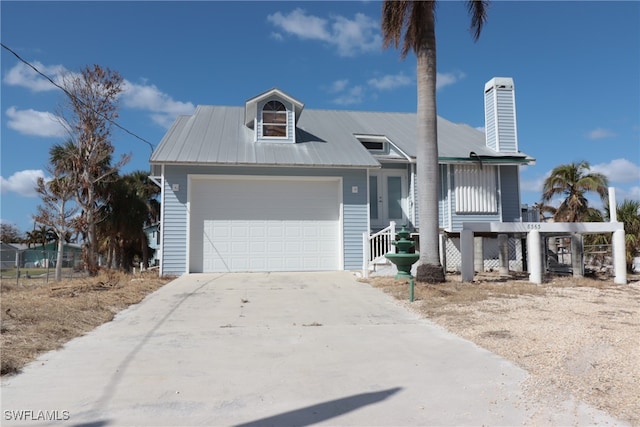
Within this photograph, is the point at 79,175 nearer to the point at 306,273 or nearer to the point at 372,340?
the point at 306,273

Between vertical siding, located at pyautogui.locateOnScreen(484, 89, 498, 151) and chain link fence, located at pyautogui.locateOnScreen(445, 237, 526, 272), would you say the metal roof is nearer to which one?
vertical siding, located at pyautogui.locateOnScreen(484, 89, 498, 151)

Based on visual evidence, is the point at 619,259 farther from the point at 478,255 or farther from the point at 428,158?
the point at 428,158

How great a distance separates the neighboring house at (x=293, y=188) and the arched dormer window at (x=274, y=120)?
0.03 meters

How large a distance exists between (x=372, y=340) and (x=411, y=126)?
48.8 feet

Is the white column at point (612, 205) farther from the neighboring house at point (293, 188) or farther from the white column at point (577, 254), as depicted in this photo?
the neighboring house at point (293, 188)

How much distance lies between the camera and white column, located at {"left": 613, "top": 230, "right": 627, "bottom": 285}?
13094 millimetres

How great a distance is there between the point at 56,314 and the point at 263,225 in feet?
25.0

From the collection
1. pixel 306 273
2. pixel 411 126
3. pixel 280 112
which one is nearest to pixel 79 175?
pixel 280 112

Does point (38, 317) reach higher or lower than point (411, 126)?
lower

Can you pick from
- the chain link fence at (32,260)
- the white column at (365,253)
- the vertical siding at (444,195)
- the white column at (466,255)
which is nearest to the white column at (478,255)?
the vertical siding at (444,195)

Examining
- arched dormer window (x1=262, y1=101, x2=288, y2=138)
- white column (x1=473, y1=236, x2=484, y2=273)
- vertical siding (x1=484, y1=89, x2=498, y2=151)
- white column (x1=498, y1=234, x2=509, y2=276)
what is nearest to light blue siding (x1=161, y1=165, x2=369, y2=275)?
arched dormer window (x1=262, y1=101, x2=288, y2=138)

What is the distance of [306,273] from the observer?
1438 centimetres

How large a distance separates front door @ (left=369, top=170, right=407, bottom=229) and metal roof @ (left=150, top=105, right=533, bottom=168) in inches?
41.7

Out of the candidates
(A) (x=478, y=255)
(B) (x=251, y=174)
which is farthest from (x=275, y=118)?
(A) (x=478, y=255)
